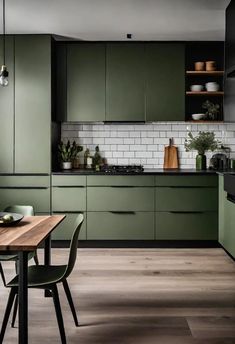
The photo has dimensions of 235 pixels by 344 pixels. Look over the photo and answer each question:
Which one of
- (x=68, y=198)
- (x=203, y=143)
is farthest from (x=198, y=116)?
(x=68, y=198)

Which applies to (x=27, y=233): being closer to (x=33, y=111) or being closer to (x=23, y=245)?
(x=23, y=245)

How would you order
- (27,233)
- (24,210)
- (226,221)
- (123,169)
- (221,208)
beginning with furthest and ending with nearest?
(123,169) → (221,208) → (226,221) → (24,210) → (27,233)

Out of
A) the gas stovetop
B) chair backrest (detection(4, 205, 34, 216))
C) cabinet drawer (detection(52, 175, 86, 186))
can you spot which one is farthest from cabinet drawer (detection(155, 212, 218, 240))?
chair backrest (detection(4, 205, 34, 216))

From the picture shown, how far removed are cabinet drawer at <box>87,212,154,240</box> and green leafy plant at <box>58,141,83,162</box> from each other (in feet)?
2.90

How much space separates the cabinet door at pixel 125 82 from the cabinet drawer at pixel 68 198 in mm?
1053

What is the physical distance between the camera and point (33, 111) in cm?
574

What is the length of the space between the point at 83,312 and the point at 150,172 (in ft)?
8.29

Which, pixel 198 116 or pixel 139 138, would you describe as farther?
pixel 139 138

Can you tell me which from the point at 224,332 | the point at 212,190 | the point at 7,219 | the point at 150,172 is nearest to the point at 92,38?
the point at 150,172

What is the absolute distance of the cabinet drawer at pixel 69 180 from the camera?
5711mm

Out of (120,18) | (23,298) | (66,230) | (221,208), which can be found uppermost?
(120,18)

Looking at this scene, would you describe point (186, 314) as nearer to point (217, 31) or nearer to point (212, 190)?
point (212, 190)

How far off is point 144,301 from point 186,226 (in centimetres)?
211

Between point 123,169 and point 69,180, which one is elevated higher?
point 123,169
